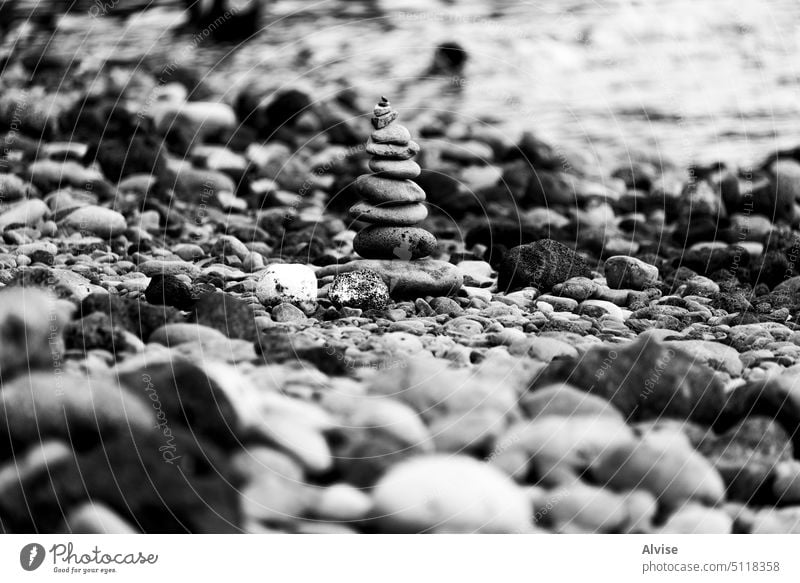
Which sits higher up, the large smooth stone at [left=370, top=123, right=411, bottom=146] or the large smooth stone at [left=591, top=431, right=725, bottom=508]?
the large smooth stone at [left=370, top=123, right=411, bottom=146]

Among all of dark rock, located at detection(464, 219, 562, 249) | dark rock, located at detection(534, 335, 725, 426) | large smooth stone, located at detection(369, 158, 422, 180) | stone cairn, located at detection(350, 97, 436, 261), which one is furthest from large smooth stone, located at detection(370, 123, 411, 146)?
dark rock, located at detection(534, 335, 725, 426)

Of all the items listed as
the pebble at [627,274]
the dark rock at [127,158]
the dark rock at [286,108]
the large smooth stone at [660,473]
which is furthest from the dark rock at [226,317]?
the dark rock at [286,108]

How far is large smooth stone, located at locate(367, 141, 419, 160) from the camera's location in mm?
7754

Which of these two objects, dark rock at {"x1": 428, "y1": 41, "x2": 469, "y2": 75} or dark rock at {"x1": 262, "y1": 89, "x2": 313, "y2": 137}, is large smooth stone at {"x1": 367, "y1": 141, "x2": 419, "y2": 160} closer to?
dark rock at {"x1": 262, "y1": 89, "x2": 313, "y2": 137}


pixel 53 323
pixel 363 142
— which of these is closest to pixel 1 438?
pixel 53 323

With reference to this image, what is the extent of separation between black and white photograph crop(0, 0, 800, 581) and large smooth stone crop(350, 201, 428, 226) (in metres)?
0.02

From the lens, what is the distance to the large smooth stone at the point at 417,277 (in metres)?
7.71

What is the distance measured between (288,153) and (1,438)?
6362 millimetres

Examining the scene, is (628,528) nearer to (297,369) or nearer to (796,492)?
(796,492)

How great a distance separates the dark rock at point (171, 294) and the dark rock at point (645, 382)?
2549 mm

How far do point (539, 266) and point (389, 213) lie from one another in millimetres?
1196

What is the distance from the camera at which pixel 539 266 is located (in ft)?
26.2

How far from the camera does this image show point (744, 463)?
5629mm

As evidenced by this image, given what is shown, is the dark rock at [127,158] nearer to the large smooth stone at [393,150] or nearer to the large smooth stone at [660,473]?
the large smooth stone at [393,150]
